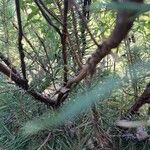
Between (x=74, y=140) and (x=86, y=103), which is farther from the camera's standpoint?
(x=74, y=140)

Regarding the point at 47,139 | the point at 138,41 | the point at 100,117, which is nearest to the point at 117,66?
the point at 138,41

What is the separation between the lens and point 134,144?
1.07 m

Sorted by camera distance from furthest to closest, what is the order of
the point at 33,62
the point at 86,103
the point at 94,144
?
the point at 33,62 → the point at 94,144 → the point at 86,103

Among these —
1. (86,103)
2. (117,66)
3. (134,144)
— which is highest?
(86,103)

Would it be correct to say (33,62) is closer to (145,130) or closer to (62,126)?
(62,126)

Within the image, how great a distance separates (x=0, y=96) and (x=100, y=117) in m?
0.35

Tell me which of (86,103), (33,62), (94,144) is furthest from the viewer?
(33,62)

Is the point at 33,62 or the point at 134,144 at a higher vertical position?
the point at 33,62

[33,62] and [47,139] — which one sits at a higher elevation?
[33,62]

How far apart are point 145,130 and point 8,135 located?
40cm

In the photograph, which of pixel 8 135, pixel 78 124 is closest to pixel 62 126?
pixel 78 124

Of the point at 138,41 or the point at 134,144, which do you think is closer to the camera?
the point at 134,144

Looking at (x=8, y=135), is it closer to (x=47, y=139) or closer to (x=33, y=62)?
(x=47, y=139)

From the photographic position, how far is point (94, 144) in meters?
1.04
